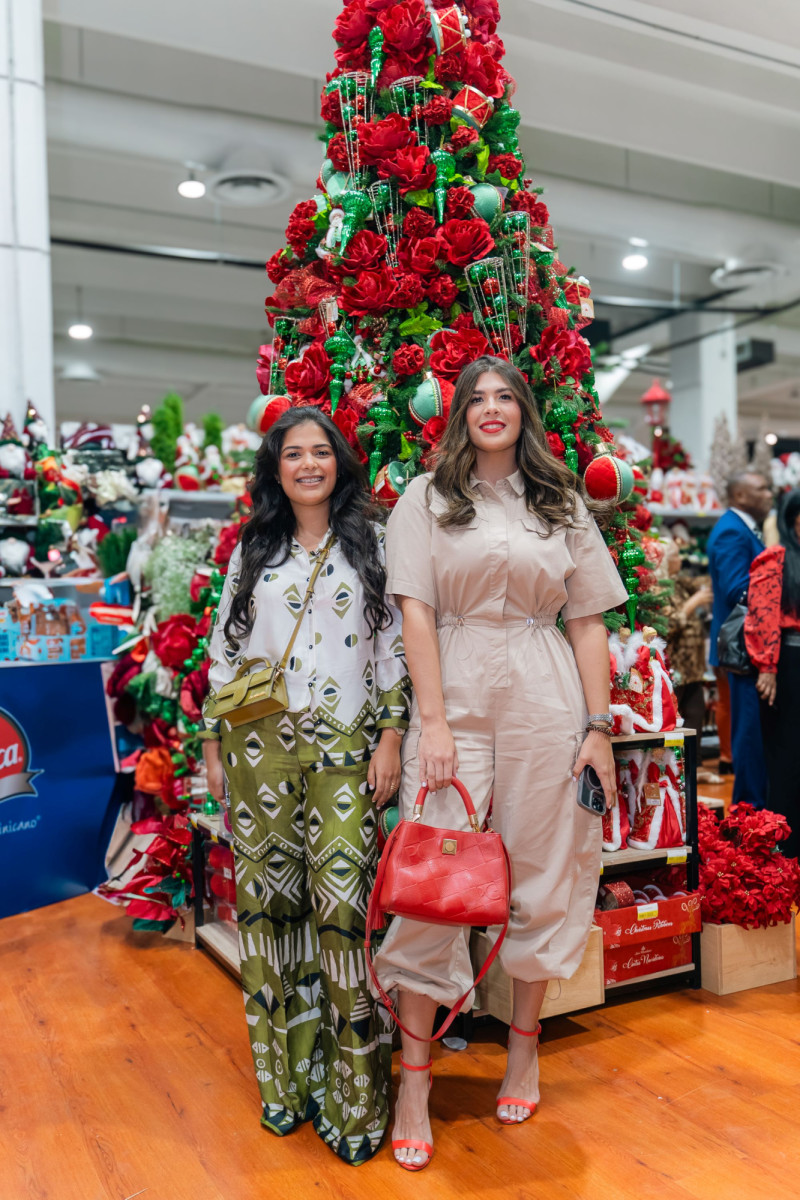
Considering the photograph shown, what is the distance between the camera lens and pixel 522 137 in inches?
299

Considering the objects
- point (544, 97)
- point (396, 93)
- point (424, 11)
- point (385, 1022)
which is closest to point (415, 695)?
point (385, 1022)

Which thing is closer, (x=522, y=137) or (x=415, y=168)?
(x=415, y=168)

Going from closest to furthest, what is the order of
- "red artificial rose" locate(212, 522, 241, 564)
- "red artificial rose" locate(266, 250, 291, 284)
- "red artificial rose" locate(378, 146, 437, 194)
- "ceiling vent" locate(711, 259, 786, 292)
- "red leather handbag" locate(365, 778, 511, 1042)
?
"red leather handbag" locate(365, 778, 511, 1042) → "red artificial rose" locate(378, 146, 437, 194) → "red artificial rose" locate(266, 250, 291, 284) → "red artificial rose" locate(212, 522, 241, 564) → "ceiling vent" locate(711, 259, 786, 292)

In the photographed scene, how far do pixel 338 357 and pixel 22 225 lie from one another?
3369 millimetres

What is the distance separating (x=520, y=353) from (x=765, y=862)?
67.1 inches

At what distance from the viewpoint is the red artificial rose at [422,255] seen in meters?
2.64

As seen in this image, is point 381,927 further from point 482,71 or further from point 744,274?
point 744,274

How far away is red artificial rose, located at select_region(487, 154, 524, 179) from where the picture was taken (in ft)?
9.36

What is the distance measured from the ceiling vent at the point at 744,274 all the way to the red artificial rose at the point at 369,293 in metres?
8.23

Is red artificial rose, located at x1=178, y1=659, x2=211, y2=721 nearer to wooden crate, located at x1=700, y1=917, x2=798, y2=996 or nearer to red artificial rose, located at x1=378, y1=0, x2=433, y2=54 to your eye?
wooden crate, located at x1=700, y1=917, x2=798, y2=996

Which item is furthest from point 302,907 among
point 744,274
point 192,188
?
point 744,274

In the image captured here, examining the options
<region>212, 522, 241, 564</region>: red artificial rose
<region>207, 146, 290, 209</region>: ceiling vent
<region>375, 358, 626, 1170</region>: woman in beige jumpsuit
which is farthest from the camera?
<region>207, 146, 290, 209</region>: ceiling vent

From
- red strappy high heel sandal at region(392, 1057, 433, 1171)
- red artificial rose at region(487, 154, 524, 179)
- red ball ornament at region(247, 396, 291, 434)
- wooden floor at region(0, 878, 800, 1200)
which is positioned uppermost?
red artificial rose at region(487, 154, 524, 179)

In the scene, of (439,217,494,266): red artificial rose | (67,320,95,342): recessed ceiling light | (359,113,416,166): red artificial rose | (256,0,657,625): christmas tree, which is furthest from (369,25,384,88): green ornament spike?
(67,320,95,342): recessed ceiling light
